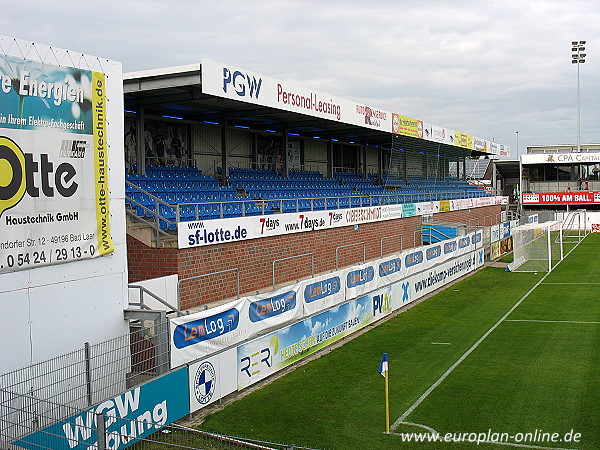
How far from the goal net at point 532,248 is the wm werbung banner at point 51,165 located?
25125mm

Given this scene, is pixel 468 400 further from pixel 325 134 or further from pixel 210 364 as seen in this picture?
pixel 325 134

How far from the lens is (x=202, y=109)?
74.5 feet

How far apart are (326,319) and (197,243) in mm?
3909

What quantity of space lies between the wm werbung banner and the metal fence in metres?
1.65

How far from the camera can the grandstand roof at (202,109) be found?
17.6 meters

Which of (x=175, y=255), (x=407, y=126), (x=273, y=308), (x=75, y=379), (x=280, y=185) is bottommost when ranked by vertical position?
(x=75, y=379)

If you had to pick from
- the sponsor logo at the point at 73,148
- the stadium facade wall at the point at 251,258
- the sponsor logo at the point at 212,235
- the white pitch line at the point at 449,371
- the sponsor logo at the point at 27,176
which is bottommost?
the white pitch line at the point at 449,371

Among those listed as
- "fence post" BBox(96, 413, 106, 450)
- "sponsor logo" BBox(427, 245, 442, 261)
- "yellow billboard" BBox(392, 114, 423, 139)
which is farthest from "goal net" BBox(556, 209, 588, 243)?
"fence post" BBox(96, 413, 106, 450)

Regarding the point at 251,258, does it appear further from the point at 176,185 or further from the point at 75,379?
the point at 75,379

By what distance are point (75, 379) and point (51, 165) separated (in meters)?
3.46

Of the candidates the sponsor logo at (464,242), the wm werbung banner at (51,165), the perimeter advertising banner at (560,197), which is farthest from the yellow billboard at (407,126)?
the perimeter advertising banner at (560,197)

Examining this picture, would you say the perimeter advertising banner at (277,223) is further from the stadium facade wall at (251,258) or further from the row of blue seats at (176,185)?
the row of blue seats at (176,185)

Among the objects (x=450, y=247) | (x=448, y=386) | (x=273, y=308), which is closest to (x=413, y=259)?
(x=450, y=247)

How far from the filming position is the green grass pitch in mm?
10539
